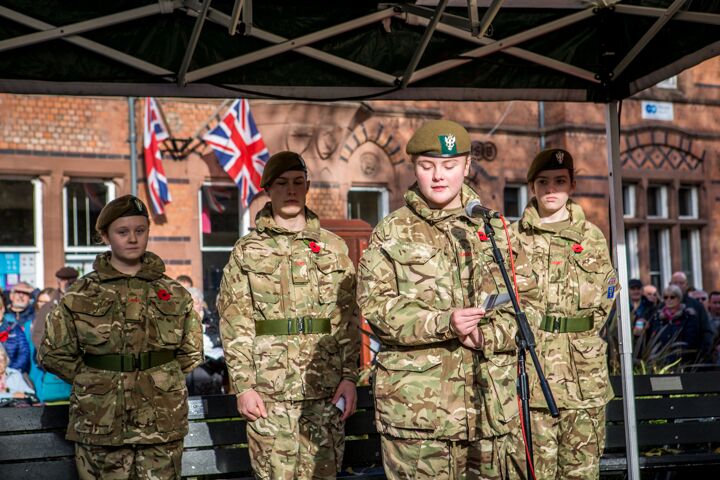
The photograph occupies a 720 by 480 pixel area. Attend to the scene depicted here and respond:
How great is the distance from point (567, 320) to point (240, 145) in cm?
1054

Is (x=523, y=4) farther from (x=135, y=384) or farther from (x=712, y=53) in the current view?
(x=135, y=384)

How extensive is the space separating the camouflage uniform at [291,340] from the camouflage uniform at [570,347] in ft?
3.83

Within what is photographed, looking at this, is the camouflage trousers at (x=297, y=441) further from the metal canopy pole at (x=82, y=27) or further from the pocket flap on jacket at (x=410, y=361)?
the metal canopy pole at (x=82, y=27)

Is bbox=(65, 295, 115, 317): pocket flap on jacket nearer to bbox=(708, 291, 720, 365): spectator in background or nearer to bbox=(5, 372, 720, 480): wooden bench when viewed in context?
bbox=(5, 372, 720, 480): wooden bench

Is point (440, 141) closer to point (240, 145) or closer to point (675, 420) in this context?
point (675, 420)

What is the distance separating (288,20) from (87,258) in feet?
34.5

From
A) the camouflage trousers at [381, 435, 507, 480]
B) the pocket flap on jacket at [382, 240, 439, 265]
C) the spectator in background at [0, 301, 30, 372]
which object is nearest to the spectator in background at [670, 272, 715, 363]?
the spectator in background at [0, 301, 30, 372]

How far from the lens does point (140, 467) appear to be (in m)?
5.52

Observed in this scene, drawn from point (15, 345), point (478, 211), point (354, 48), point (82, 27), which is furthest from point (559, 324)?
point (15, 345)

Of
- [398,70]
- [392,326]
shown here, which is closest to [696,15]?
[398,70]

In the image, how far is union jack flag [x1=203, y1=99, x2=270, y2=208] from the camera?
1583 cm

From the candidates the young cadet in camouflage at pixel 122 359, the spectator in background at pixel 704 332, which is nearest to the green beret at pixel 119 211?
the young cadet in camouflage at pixel 122 359

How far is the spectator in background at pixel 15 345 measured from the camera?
10094 millimetres

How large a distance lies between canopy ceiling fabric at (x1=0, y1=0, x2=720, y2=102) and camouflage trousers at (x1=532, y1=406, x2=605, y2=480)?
2.32 metres
